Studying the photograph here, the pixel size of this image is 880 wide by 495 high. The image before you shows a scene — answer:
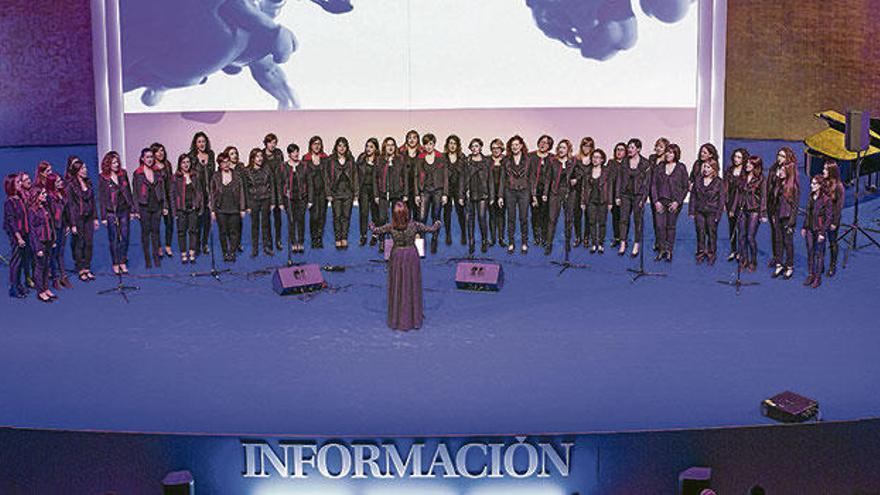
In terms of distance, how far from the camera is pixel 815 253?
12320mm

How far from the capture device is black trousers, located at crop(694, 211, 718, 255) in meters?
13.3

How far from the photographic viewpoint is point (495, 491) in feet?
24.3

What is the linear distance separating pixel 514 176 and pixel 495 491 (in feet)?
22.7

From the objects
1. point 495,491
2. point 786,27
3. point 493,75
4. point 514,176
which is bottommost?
point 495,491

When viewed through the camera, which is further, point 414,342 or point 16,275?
point 16,275

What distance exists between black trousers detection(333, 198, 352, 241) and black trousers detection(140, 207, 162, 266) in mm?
2413

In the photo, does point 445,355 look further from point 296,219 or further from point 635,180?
point 296,219

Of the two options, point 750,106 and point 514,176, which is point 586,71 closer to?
point 514,176

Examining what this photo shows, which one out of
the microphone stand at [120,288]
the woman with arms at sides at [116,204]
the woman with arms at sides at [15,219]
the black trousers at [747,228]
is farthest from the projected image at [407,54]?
the woman with arms at sides at [15,219]

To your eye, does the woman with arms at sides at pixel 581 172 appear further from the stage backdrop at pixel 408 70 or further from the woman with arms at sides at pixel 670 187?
the stage backdrop at pixel 408 70

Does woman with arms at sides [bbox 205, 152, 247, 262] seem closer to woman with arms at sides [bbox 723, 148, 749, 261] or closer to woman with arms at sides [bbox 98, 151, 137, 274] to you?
woman with arms at sides [bbox 98, 151, 137, 274]

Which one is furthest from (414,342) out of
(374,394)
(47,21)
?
(47,21)

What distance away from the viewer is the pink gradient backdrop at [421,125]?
1736 cm

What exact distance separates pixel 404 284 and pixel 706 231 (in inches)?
189
